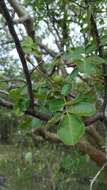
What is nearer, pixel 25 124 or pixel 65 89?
pixel 65 89

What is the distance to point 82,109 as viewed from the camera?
112cm

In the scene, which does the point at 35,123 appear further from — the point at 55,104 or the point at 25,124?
the point at 55,104

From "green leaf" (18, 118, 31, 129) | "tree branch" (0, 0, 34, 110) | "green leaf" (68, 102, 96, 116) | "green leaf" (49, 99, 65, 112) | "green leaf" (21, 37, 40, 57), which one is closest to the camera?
"tree branch" (0, 0, 34, 110)

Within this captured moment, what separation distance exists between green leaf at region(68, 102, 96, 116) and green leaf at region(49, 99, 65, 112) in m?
0.07

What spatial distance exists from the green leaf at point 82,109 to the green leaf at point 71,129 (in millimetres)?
16

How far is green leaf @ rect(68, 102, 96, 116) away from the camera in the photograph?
1.11m

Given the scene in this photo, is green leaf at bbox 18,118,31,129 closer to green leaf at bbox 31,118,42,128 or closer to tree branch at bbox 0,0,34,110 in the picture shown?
green leaf at bbox 31,118,42,128

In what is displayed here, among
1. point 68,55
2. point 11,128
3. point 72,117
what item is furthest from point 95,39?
point 11,128

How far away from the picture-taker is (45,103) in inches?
51.8

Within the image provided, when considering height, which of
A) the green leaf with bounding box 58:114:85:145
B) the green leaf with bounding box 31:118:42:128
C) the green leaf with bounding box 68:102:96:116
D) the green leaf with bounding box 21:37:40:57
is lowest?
the green leaf with bounding box 31:118:42:128

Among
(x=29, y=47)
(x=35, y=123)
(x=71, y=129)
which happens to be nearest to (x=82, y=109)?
(x=71, y=129)

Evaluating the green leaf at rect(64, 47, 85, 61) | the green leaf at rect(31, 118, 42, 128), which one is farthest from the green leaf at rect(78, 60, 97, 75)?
the green leaf at rect(31, 118, 42, 128)

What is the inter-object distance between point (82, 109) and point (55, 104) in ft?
0.41

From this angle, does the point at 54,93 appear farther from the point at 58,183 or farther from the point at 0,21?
the point at 58,183
